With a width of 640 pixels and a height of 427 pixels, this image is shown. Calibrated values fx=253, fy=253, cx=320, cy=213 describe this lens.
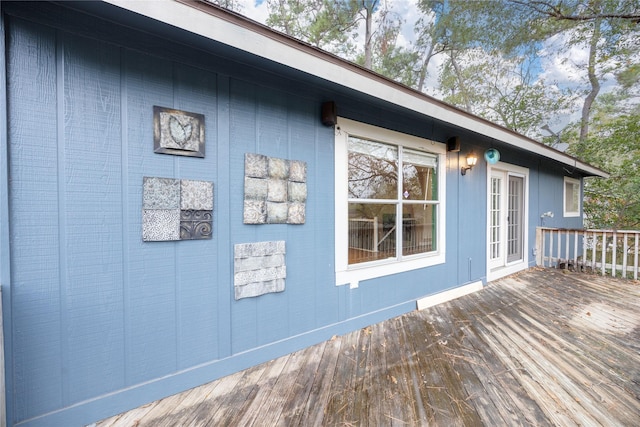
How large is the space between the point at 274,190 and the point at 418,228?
2.15m

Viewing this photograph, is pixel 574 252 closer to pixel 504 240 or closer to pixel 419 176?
pixel 504 240

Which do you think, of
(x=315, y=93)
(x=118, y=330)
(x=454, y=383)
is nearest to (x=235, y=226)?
(x=118, y=330)

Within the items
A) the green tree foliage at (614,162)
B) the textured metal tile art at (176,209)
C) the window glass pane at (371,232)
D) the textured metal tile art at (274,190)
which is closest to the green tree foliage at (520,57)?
the green tree foliage at (614,162)

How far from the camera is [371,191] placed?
2.91 meters

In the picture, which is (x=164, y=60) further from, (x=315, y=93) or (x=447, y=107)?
(x=447, y=107)

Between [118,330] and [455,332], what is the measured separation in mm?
2856

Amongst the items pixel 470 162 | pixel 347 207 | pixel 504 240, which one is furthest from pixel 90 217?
pixel 504 240

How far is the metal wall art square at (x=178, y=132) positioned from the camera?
5.45 feet

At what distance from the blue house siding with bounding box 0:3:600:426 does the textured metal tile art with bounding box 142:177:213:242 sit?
54mm

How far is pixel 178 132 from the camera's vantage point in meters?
1.72

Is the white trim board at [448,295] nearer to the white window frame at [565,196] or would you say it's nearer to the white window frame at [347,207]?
the white window frame at [347,207]

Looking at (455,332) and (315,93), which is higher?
(315,93)

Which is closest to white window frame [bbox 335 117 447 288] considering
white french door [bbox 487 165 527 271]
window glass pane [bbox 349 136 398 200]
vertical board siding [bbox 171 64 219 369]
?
window glass pane [bbox 349 136 398 200]

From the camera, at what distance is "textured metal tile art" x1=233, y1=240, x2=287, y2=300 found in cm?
195
